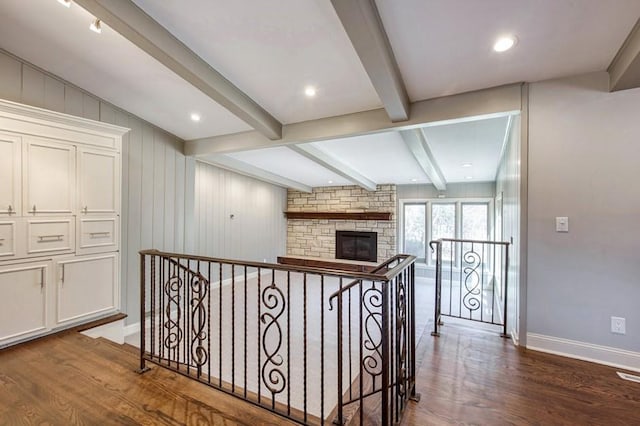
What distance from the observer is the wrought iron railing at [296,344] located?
1488mm

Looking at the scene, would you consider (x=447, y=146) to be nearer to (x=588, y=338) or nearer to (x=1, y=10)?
(x=588, y=338)

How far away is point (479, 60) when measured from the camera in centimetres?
220

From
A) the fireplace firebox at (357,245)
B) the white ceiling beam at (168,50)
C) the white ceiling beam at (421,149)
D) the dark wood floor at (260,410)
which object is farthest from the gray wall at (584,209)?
the fireplace firebox at (357,245)

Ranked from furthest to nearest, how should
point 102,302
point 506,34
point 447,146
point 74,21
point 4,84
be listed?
point 447,146 → point 102,302 → point 4,84 → point 74,21 → point 506,34

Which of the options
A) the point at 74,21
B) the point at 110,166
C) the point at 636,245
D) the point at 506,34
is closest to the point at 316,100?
the point at 506,34

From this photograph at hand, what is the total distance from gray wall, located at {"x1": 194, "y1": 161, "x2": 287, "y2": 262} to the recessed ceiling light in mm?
3492

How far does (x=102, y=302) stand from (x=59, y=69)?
101 inches

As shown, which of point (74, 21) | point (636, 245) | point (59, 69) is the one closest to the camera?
point (636, 245)

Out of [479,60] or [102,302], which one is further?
[102,302]

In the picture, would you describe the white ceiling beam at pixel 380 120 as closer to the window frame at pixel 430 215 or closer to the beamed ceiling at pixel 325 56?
the beamed ceiling at pixel 325 56

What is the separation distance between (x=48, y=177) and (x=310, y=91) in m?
2.76

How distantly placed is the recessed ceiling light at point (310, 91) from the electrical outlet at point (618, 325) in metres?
3.28

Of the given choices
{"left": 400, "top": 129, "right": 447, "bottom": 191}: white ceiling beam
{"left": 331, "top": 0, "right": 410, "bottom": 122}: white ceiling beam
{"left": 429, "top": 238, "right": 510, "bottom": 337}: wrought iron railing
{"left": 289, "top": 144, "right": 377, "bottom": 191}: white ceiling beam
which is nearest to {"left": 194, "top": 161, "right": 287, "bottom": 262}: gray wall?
{"left": 289, "top": 144, "right": 377, "bottom": 191}: white ceiling beam

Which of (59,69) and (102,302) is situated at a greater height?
(59,69)
